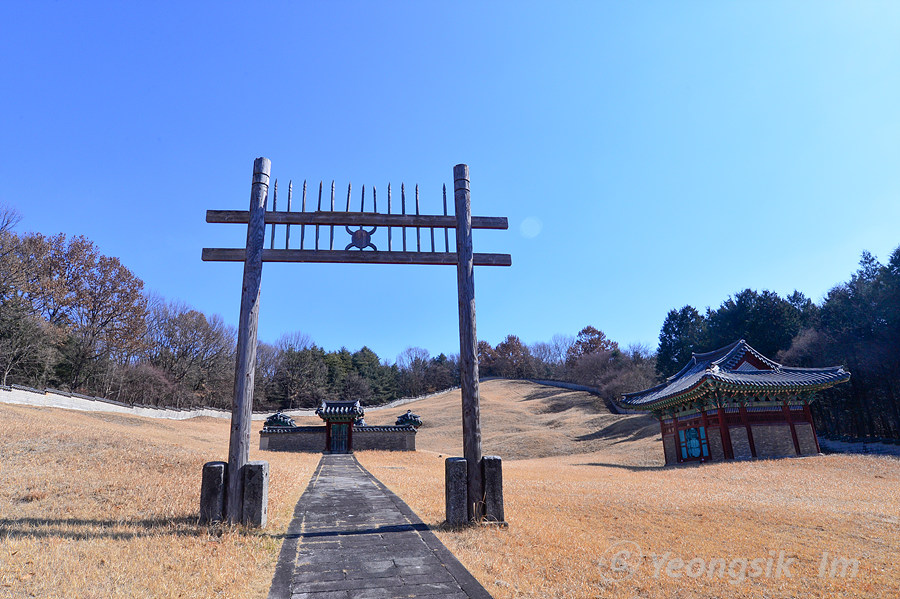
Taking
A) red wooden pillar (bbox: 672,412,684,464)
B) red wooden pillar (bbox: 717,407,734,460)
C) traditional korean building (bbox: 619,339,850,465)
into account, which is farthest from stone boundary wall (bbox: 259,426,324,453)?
red wooden pillar (bbox: 717,407,734,460)

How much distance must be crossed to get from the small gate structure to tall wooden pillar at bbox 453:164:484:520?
0.6 inches

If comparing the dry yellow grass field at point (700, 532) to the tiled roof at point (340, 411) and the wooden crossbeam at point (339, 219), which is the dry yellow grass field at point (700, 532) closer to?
the wooden crossbeam at point (339, 219)

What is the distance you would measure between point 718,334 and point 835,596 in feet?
157

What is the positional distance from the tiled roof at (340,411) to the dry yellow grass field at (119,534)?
62.6 ft

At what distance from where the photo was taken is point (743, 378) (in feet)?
74.8

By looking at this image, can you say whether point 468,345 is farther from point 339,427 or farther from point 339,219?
point 339,427

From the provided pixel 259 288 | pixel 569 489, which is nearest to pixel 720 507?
pixel 569 489

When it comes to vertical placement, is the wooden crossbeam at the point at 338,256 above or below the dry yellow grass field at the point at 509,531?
above

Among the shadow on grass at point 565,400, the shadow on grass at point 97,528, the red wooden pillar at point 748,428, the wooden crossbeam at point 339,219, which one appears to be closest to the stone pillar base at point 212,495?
the shadow on grass at point 97,528

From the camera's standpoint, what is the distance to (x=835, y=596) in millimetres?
5141

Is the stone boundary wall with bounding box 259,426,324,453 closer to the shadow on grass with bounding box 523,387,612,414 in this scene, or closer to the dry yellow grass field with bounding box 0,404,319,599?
the dry yellow grass field with bounding box 0,404,319,599

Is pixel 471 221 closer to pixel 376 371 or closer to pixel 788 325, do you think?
pixel 788 325

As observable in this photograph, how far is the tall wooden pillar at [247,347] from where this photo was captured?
22.6 ft

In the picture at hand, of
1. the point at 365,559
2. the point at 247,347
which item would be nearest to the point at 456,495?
the point at 365,559
